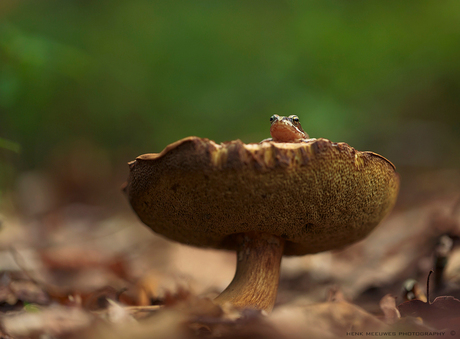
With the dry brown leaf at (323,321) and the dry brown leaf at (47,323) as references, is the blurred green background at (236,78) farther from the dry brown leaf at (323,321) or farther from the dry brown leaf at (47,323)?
the dry brown leaf at (323,321)

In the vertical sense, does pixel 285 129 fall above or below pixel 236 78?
below

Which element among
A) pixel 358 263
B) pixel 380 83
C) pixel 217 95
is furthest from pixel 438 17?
pixel 358 263

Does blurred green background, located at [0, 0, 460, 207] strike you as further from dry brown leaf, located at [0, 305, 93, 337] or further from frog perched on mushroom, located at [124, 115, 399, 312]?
dry brown leaf, located at [0, 305, 93, 337]

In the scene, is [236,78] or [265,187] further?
[236,78]

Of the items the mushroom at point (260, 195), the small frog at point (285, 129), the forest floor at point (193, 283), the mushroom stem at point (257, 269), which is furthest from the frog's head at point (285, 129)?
the forest floor at point (193, 283)

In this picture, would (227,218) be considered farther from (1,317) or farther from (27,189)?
(27,189)

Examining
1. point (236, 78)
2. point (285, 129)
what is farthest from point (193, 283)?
point (236, 78)

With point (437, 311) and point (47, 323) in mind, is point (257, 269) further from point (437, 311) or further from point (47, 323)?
point (47, 323)
